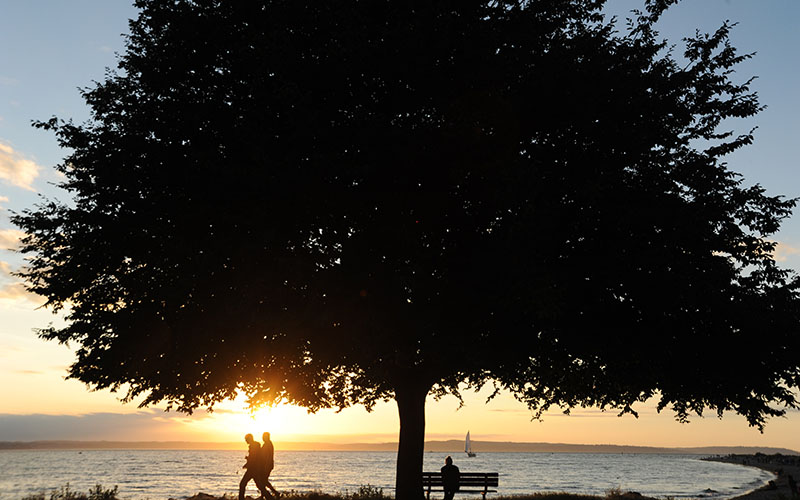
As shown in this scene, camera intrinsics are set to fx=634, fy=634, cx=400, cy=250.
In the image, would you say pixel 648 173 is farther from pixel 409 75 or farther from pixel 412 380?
pixel 412 380

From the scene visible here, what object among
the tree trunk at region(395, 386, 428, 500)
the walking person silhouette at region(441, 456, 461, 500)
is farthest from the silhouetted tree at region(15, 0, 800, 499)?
the walking person silhouette at region(441, 456, 461, 500)

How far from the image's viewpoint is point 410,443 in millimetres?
21359

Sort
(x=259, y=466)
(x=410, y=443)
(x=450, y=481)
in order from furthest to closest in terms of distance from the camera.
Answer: (x=450, y=481) < (x=259, y=466) < (x=410, y=443)

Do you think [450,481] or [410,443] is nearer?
[410,443]

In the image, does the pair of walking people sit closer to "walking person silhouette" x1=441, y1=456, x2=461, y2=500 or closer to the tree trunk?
the tree trunk

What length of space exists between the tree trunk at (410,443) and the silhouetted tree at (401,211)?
3122 mm

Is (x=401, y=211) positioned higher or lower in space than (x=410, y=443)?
higher

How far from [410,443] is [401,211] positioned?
27.9 feet

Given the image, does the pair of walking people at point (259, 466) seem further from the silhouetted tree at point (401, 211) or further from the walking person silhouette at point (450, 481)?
the walking person silhouette at point (450, 481)

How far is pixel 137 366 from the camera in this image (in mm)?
17906

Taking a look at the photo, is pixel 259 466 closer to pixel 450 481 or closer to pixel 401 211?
pixel 450 481

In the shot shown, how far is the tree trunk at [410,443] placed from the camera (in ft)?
67.4

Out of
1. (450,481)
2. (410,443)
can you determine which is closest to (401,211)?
(410,443)

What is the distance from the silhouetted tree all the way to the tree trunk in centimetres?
312
